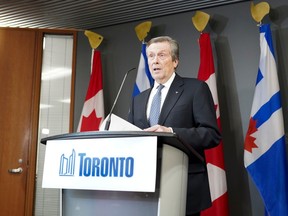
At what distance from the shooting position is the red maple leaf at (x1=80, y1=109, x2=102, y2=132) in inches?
148

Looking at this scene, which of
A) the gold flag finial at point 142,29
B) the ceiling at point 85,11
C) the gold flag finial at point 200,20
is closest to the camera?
the gold flag finial at point 200,20

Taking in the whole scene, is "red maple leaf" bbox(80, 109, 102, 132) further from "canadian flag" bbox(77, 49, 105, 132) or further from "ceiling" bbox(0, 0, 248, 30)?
"ceiling" bbox(0, 0, 248, 30)

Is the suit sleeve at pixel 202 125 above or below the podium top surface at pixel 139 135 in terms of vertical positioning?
above

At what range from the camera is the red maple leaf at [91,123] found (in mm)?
3748

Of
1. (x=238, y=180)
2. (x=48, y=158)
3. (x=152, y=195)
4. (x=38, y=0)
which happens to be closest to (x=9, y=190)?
(x=38, y=0)

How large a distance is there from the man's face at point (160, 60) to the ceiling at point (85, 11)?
6.03ft

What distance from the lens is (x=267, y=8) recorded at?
3.11m

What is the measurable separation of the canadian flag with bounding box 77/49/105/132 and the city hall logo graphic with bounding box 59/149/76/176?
2449mm

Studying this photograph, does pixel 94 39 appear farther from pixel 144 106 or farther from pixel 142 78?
pixel 144 106

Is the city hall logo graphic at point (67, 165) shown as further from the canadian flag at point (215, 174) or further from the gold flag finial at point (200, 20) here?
the gold flag finial at point (200, 20)

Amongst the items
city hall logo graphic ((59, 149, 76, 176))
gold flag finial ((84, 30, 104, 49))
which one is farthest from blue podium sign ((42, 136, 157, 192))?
gold flag finial ((84, 30, 104, 49))

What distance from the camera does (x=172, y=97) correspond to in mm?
1752

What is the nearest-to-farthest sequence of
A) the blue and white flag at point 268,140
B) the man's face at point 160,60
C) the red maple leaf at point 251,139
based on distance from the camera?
1. the man's face at point 160,60
2. the blue and white flag at point 268,140
3. the red maple leaf at point 251,139

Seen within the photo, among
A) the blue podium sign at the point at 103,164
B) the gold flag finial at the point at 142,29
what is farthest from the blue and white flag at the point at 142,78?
the blue podium sign at the point at 103,164
